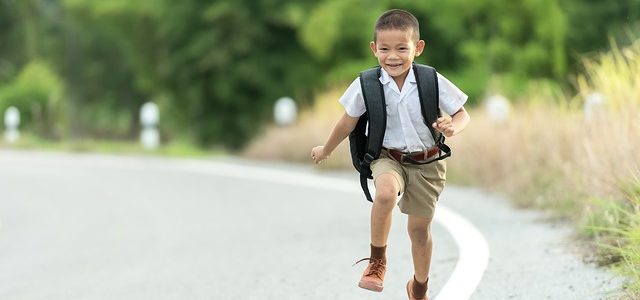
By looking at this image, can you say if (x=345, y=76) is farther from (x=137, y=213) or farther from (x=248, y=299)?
(x=248, y=299)

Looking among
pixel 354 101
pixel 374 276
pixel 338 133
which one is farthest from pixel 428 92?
pixel 374 276

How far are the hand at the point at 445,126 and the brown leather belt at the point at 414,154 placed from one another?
29 centimetres

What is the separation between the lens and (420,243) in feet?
18.3

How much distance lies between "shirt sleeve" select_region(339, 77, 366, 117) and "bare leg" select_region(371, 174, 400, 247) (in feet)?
1.07

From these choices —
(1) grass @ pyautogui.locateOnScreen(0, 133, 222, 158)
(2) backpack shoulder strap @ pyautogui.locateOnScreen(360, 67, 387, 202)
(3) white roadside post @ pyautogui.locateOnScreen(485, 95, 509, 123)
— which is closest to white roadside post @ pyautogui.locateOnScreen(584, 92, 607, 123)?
(3) white roadside post @ pyautogui.locateOnScreen(485, 95, 509, 123)

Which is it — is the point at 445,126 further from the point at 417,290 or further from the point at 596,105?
the point at 596,105

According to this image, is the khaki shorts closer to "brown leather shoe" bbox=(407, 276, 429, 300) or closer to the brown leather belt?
the brown leather belt

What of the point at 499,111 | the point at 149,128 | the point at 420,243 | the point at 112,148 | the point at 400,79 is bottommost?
the point at 112,148

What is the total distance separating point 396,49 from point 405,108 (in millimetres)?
288

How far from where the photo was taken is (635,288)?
18.3 ft

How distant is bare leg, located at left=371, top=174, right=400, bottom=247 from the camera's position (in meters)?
5.30

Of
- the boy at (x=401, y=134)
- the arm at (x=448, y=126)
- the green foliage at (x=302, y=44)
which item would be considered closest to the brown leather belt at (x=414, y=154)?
the boy at (x=401, y=134)

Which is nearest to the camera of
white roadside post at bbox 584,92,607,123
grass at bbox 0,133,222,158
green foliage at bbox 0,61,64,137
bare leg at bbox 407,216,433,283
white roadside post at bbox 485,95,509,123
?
bare leg at bbox 407,216,433,283

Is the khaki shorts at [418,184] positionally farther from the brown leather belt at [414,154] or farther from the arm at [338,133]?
the arm at [338,133]
